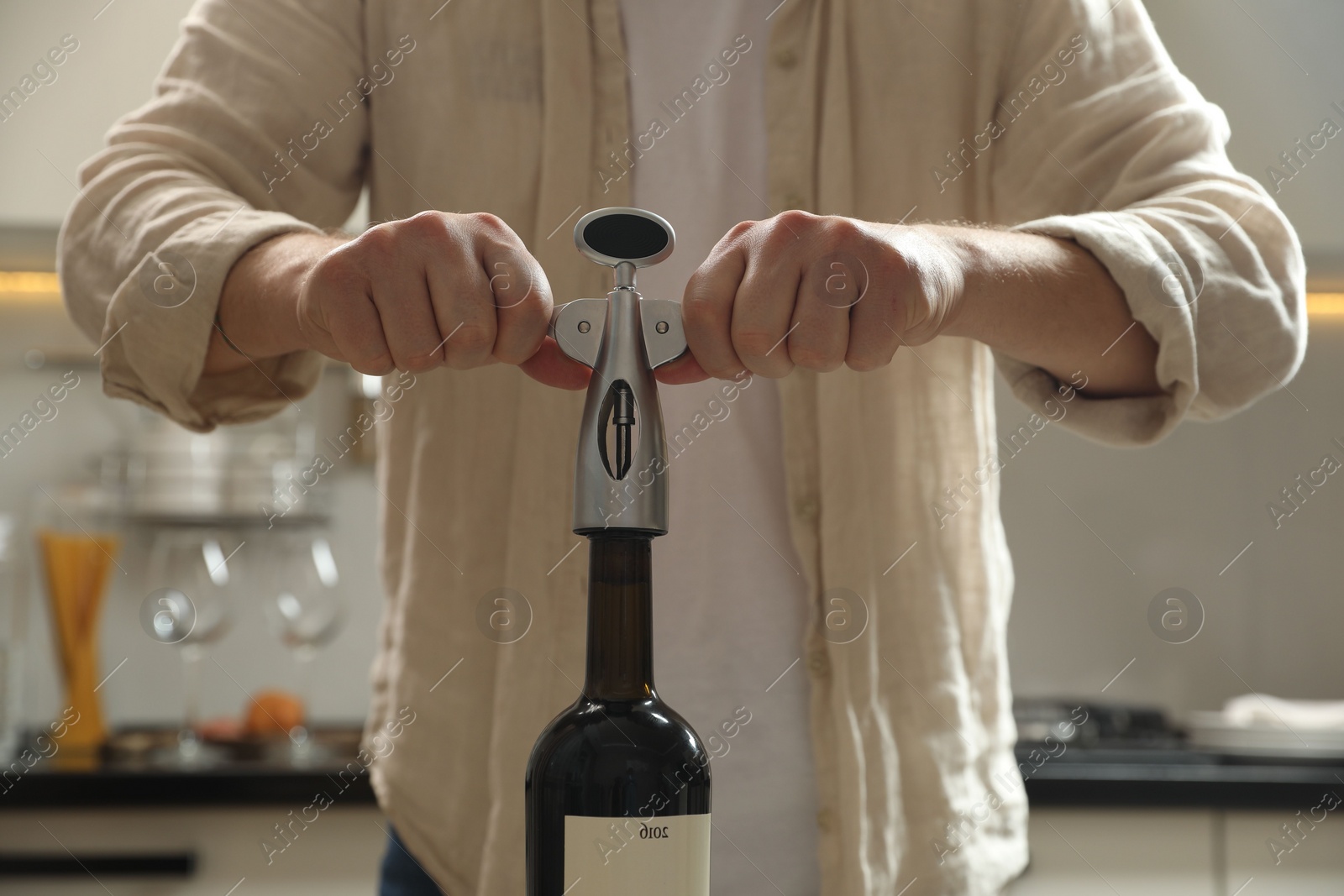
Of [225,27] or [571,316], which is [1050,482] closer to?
[225,27]

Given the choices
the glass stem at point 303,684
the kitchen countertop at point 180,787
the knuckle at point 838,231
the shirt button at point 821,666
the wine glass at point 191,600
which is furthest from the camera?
the glass stem at point 303,684

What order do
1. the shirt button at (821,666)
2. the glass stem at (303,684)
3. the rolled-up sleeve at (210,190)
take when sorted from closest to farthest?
the rolled-up sleeve at (210,190) → the shirt button at (821,666) → the glass stem at (303,684)

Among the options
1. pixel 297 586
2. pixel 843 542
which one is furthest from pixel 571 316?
pixel 297 586

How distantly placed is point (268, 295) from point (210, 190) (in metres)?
0.15

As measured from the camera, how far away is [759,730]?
0.72 m

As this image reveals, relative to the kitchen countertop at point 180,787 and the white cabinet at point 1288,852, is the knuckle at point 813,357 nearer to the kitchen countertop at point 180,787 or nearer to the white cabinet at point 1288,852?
the kitchen countertop at point 180,787

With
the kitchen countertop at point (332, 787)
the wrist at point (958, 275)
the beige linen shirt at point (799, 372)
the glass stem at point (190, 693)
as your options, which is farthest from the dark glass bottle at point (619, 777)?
the glass stem at point (190, 693)

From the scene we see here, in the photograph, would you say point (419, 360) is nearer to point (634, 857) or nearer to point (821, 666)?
point (634, 857)

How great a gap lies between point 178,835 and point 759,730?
0.92m

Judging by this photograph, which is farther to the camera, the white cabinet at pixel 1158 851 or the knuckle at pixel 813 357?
the white cabinet at pixel 1158 851

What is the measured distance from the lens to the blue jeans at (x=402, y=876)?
0.71 metres

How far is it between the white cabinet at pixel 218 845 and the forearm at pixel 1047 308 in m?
1.02

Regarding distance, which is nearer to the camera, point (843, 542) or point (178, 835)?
point (843, 542)

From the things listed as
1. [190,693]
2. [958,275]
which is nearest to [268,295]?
[958,275]
